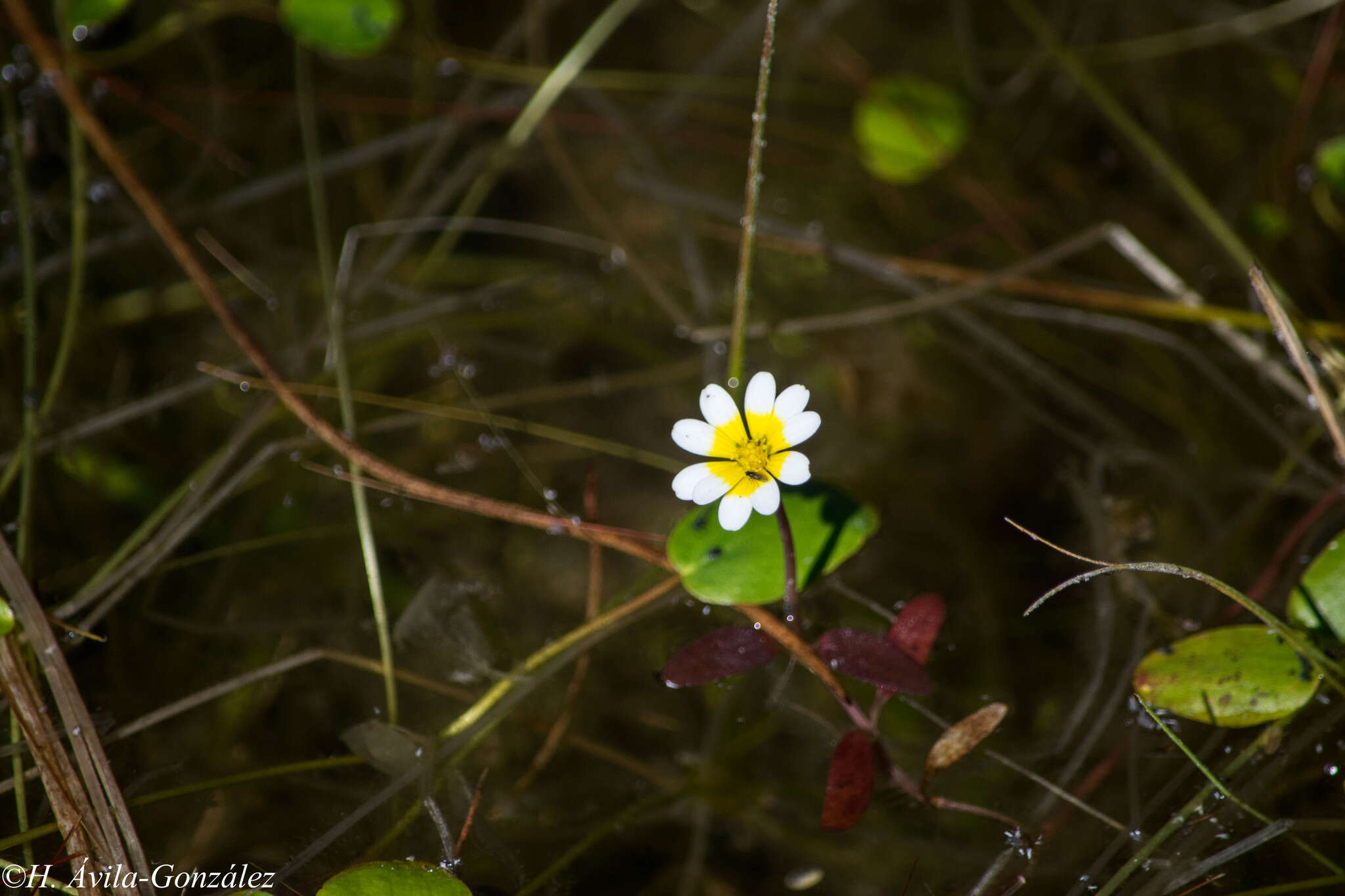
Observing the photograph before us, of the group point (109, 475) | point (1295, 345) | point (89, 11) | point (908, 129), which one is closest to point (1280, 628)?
point (1295, 345)

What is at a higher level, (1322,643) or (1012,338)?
(1012,338)

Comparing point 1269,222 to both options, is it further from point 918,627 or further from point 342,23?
point 342,23

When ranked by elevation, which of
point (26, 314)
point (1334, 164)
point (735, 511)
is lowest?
point (735, 511)

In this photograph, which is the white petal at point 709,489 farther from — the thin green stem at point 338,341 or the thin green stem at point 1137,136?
the thin green stem at point 1137,136

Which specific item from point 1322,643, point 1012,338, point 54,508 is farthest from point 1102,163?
point 54,508

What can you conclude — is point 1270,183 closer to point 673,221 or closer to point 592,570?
point 673,221

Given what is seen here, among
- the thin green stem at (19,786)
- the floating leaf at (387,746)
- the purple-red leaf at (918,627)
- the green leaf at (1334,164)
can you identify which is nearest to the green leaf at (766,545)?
the purple-red leaf at (918,627)
